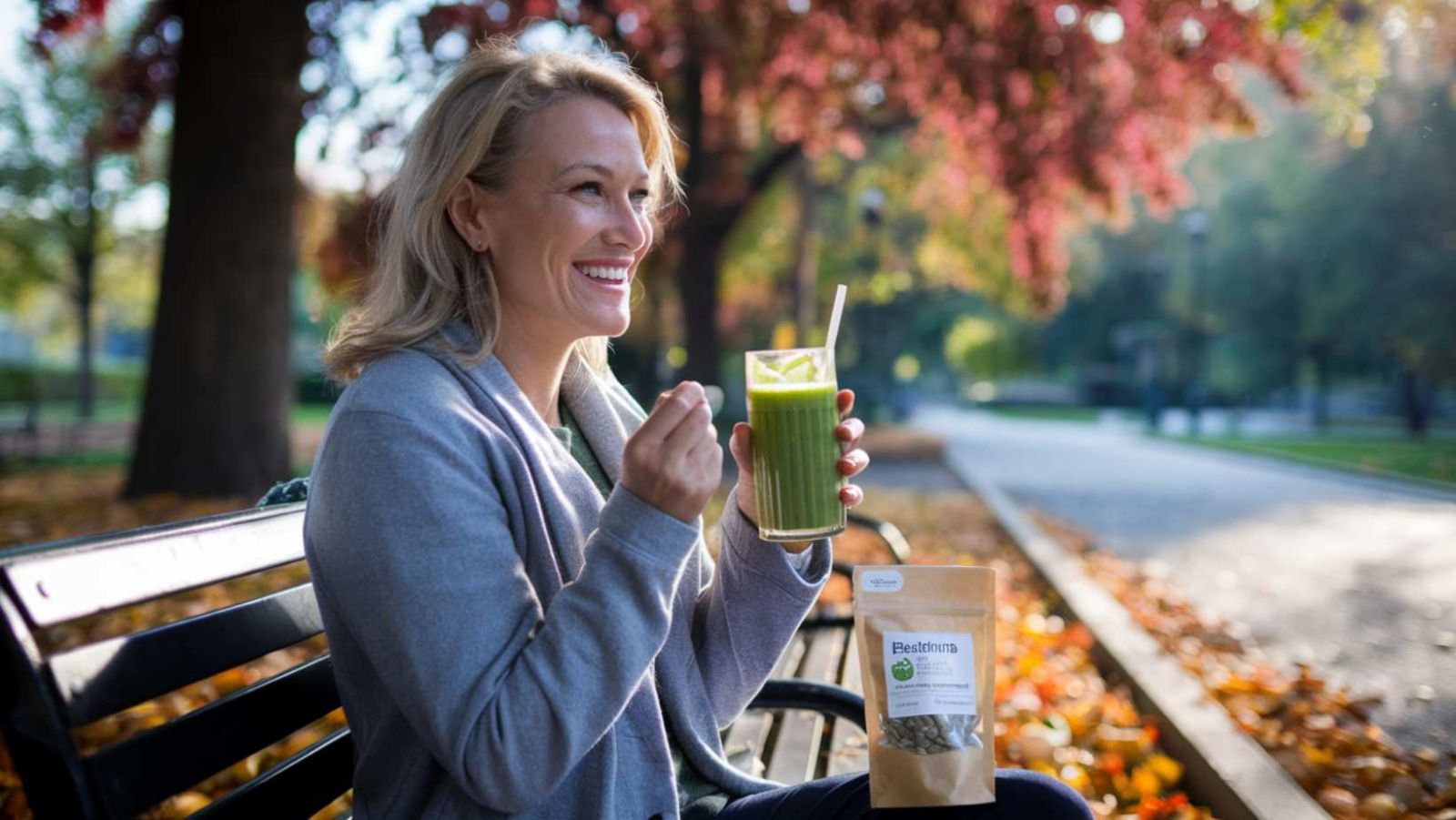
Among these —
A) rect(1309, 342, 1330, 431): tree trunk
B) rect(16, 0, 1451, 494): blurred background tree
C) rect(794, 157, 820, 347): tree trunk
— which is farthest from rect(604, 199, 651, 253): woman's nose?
rect(1309, 342, 1330, 431): tree trunk

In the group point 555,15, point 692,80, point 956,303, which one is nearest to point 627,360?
point 692,80

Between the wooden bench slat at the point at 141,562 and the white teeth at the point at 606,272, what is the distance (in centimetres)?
70

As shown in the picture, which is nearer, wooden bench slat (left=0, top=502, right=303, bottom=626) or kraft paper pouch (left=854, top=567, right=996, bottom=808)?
wooden bench slat (left=0, top=502, right=303, bottom=626)

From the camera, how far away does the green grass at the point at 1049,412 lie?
45459 mm

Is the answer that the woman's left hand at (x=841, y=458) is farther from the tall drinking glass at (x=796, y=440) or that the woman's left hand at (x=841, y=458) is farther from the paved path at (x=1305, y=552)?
the paved path at (x=1305, y=552)

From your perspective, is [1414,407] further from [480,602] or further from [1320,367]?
[480,602]

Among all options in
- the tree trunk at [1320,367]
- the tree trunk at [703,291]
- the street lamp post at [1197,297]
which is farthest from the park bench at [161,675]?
the tree trunk at [1320,367]

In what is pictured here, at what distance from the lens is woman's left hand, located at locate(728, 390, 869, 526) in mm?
2107

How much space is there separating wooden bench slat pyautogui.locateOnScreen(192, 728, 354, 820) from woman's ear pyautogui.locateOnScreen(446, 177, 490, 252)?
898 millimetres

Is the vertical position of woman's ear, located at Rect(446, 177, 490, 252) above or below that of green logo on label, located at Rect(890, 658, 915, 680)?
above

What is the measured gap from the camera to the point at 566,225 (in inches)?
78.5

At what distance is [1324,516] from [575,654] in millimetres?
11527

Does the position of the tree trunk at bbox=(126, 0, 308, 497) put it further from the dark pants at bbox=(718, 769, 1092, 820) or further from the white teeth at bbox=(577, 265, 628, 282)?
the dark pants at bbox=(718, 769, 1092, 820)

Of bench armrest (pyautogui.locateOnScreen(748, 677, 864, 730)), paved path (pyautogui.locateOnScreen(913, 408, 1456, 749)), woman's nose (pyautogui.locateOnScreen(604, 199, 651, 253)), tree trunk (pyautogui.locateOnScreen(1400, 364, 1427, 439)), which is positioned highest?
woman's nose (pyautogui.locateOnScreen(604, 199, 651, 253))
